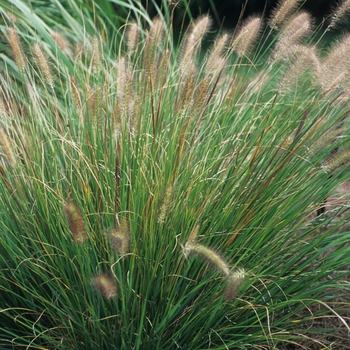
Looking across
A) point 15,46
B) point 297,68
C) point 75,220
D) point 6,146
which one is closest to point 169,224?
point 75,220

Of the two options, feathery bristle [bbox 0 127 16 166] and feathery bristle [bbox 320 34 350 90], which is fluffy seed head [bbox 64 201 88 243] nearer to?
feathery bristle [bbox 0 127 16 166]

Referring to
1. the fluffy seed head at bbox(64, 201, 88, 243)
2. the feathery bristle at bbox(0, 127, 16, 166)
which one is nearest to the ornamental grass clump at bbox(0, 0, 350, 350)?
the feathery bristle at bbox(0, 127, 16, 166)

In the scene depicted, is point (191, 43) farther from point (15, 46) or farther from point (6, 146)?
point (6, 146)

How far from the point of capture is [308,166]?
2816mm

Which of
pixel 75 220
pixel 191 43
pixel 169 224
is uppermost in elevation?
pixel 191 43

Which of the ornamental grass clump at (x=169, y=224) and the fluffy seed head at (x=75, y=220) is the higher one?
the fluffy seed head at (x=75, y=220)

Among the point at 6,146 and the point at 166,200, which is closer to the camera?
the point at 166,200

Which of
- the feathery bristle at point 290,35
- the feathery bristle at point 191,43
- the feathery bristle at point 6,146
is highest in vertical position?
the feathery bristle at point 290,35

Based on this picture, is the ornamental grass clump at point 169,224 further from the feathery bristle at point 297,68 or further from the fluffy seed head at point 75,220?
the fluffy seed head at point 75,220

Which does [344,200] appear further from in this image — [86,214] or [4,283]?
[4,283]

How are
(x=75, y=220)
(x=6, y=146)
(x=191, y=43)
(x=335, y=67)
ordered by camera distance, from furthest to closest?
1. (x=191, y=43)
2. (x=335, y=67)
3. (x=6, y=146)
4. (x=75, y=220)

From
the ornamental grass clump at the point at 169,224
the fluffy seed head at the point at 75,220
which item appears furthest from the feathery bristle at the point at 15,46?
the fluffy seed head at the point at 75,220

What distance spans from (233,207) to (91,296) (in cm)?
58

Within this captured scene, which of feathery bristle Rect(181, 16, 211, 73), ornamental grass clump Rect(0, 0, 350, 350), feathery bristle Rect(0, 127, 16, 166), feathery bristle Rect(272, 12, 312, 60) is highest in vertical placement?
feathery bristle Rect(272, 12, 312, 60)
